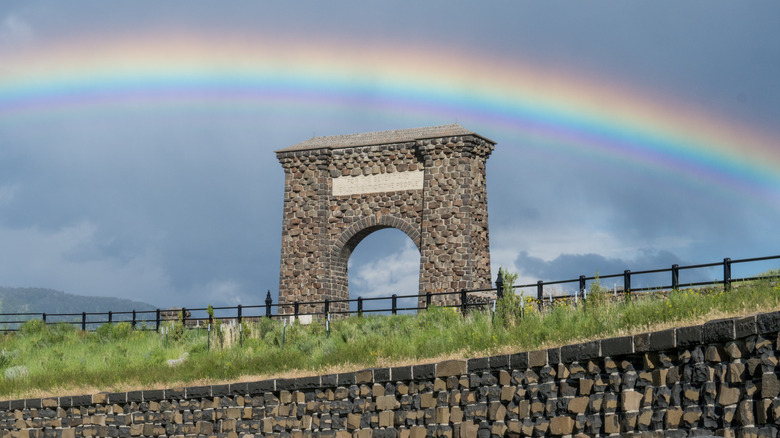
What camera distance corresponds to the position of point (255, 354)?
2295 centimetres

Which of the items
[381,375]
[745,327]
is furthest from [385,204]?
[745,327]

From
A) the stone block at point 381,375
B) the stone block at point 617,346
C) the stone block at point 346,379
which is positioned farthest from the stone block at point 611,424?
the stone block at point 346,379

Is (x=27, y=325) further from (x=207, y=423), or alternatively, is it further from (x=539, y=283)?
(x=539, y=283)

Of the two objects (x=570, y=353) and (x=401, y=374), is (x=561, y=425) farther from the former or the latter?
(x=401, y=374)

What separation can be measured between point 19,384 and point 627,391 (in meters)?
17.1

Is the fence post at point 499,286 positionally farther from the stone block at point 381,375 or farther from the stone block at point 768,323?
the stone block at point 768,323

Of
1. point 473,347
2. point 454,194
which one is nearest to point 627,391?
point 473,347

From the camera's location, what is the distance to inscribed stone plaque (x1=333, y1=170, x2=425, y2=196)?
33812 mm

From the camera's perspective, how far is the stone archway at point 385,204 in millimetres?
33062

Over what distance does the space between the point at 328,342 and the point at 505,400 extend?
6923 mm

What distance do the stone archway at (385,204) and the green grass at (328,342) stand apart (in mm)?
6083

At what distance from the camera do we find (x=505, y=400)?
16.0 meters

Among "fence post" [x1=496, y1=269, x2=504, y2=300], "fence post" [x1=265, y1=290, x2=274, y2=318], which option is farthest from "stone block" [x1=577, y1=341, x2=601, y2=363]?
"fence post" [x1=265, y1=290, x2=274, y2=318]

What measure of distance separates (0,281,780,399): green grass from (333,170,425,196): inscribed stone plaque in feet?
25.0
